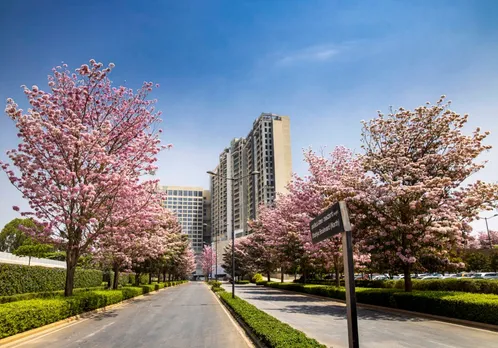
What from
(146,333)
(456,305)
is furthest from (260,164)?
(146,333)

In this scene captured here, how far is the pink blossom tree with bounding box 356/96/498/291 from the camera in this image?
1825cm

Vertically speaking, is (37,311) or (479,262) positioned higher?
(479,262)

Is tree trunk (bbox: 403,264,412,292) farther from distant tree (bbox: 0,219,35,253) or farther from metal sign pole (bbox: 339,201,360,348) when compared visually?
distant tree (bbox: 0,219,35,253)

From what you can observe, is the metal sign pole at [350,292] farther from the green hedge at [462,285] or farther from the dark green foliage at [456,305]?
the green hedge at [462,285]

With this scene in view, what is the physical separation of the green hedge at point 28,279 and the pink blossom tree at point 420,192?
82.2ft

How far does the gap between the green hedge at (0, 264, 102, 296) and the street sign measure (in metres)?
27.5

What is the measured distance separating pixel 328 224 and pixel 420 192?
14817 millimetres

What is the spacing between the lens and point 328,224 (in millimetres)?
6059

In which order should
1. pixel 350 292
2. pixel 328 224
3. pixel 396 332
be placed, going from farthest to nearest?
pixel 396 332
pixel 328 224
pixel 350 292

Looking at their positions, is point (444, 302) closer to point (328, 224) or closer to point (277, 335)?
point (277, 335)

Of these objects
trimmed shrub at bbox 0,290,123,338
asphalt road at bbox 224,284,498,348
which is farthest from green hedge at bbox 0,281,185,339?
asphalt road at bbox 224,284,498,348

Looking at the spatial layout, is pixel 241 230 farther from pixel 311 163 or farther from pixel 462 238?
pixel 462 238

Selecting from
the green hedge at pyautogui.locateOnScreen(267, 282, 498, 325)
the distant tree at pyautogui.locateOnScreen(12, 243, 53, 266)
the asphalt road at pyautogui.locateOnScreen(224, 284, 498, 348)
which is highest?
the distant tree at pyautogui.locateOnScreen(12, 243, 53, 266)

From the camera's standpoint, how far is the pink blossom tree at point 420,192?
18.2 meters
